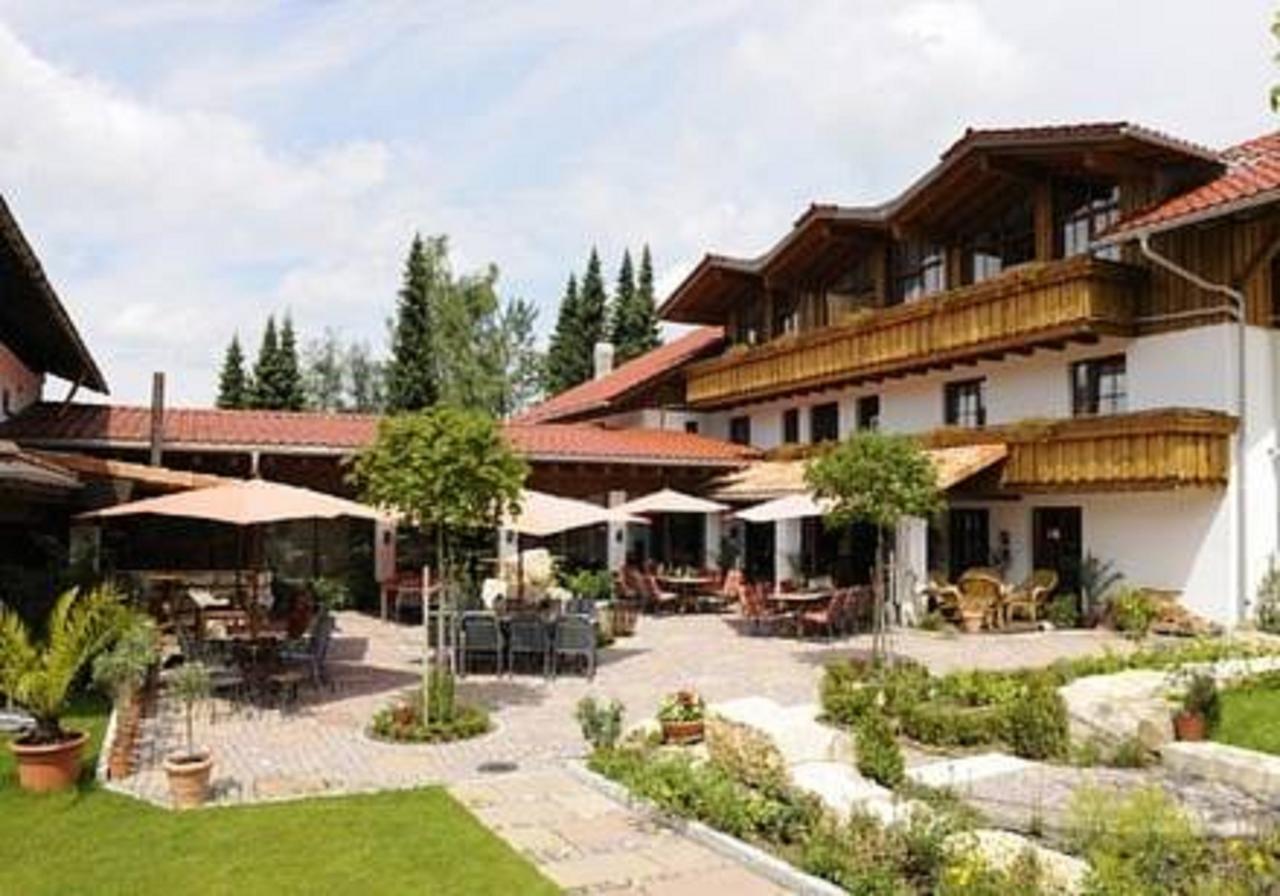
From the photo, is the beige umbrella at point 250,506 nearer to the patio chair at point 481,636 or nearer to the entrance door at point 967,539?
the patio chair at point 481,636

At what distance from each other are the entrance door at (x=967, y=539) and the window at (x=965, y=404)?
82.0 inches

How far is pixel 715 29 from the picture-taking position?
53.2 feet

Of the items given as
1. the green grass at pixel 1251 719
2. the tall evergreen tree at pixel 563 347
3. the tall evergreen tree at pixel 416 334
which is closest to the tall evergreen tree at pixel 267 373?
the tall evergreen tree at pixel 416 334

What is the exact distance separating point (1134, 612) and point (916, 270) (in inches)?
424

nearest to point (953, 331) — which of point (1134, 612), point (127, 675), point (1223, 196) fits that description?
point (1223, 196)

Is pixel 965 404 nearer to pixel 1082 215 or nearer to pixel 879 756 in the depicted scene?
pixel 1082 215

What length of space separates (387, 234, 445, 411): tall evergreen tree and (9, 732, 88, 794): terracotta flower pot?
4085 cm

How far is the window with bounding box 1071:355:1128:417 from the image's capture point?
23016 mm

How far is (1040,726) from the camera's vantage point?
38.4ft

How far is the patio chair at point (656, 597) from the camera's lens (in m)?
25.7

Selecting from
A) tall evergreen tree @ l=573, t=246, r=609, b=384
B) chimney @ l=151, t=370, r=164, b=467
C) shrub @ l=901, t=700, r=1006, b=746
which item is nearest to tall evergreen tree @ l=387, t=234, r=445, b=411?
tall evergreen tree @ l=573, t=246, r=609, b=384

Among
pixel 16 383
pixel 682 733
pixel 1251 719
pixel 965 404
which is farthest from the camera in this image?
pixel 965 404

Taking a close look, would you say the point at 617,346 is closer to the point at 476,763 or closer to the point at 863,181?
the point at 863,181

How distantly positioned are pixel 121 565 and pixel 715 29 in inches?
654
